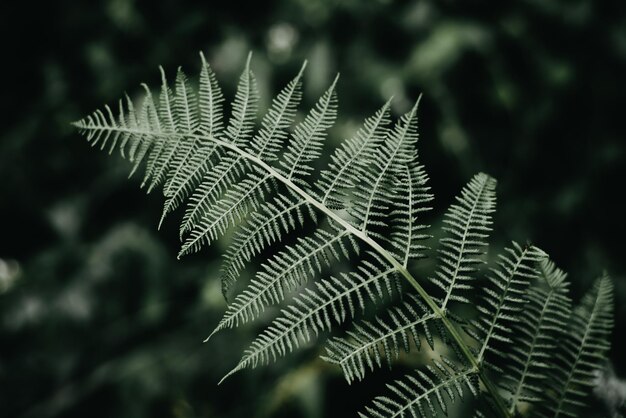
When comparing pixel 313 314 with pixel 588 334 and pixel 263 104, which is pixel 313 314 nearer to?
pixel 588 334

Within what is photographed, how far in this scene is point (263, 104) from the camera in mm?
1416

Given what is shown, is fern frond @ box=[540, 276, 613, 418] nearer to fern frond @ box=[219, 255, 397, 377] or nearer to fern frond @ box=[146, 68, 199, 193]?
fern frond @ box=[219, 255, 397, 377]

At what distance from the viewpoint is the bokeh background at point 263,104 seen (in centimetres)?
134

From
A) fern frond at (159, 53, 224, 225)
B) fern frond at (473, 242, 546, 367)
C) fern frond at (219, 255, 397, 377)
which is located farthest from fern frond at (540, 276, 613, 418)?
fern frond at (159, 53, 224, 225)

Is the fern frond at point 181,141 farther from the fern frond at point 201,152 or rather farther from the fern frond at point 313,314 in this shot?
the fern frond at point 313,314

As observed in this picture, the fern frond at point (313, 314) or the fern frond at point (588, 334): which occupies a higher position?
the fern frond at point (588, 334)

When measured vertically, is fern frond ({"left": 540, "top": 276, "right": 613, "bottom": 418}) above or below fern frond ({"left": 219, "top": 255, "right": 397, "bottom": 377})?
Result: above

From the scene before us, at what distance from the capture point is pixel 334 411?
116 centimetres

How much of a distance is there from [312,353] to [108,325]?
671 millimetres

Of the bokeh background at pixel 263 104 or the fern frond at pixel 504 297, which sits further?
the bokeh background at pixel 263 104

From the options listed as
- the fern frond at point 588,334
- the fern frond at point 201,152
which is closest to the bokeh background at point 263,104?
the fern frond at point 588,334

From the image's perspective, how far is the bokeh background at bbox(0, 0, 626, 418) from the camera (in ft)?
4.40

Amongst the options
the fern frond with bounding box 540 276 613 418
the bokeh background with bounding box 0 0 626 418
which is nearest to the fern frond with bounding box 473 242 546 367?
the fern frond with bounding box 540 276 613 418

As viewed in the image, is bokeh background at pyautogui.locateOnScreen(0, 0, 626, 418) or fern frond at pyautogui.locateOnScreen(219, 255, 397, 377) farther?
bokeh background at pyautogui.locateOnScreen(0, 0, 626, 418)
